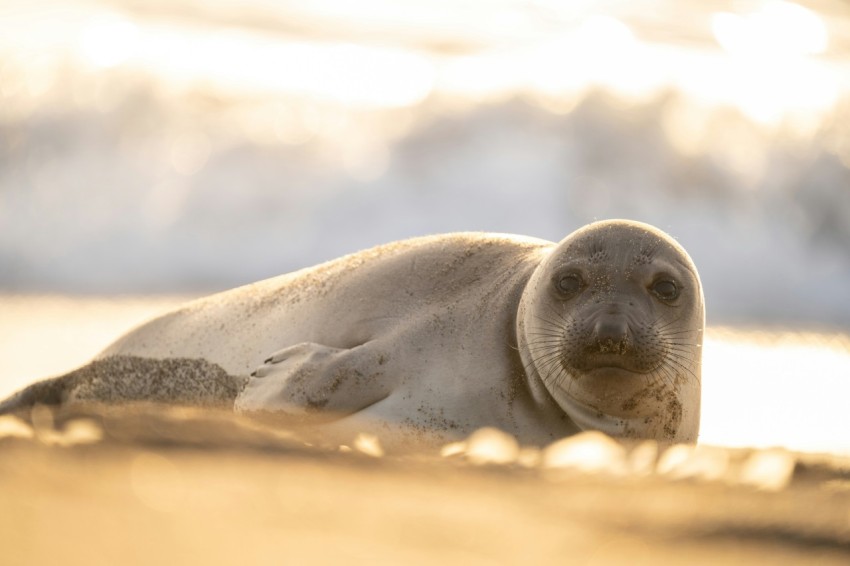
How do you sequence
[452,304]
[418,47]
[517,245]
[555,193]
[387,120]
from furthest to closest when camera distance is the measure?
[418,47]
[387,120]
[555,193]
[517,245]
[452,304]

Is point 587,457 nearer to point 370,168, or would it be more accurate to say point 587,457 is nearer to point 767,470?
point 767,470

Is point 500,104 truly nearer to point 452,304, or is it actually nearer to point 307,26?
point 307,26

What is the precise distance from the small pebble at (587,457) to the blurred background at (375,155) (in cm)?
678

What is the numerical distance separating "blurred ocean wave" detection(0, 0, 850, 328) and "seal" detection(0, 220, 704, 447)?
6106 mm

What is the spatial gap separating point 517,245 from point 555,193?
24.5 feet

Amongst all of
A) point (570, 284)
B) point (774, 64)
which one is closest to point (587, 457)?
point (570, 284)

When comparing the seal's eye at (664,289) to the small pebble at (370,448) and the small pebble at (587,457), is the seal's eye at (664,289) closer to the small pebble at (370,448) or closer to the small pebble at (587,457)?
the small pebble at (587,457)

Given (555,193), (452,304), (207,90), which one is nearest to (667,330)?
(452,304)

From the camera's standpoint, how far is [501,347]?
4.04 metres

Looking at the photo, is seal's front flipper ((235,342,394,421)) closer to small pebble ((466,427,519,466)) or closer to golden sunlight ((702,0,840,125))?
small pebble ((466,427,519,466))

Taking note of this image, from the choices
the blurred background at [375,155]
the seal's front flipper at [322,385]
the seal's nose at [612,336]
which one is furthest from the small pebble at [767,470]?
the blurred background at [375,155]

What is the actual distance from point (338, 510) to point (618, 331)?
2250 millimetres

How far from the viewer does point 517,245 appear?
445 centimetres

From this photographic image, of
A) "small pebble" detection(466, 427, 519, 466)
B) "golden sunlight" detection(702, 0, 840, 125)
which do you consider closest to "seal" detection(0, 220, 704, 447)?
"small pebble" detection(466, 427, 519, 466)
